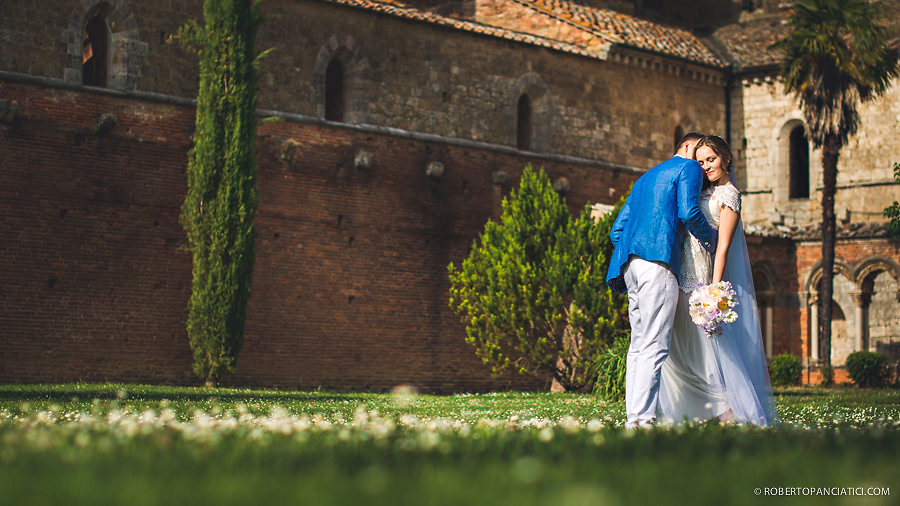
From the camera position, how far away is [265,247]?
2255 cm

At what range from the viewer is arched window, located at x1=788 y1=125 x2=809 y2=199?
32.0 m

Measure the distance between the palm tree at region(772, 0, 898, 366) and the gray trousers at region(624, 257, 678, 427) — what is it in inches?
800

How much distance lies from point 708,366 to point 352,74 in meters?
17.3

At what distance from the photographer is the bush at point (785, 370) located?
88.3ft

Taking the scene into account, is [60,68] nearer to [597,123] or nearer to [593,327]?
[593,327]

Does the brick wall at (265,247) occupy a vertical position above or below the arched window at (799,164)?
below

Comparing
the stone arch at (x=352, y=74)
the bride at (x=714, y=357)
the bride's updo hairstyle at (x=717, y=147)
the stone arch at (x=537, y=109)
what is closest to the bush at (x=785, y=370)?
the stone arch at (x=537, y=109)

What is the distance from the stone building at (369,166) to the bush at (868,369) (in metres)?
2.86

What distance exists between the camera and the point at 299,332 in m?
22.9

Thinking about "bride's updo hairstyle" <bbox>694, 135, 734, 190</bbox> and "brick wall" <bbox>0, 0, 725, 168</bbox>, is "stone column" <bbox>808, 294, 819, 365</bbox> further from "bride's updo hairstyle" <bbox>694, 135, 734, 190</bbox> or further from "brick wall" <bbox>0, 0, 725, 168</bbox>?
→ "bride's updo hairstyle" <bbox>694, 135, 734, 190</bbox>

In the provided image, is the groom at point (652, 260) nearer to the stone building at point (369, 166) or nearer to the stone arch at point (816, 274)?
the stone building at point (369, 166)

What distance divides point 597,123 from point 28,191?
13524 mm

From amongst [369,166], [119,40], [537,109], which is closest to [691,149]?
[119,40]

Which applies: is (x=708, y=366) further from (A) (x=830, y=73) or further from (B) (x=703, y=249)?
(A) (x=830, y=73)
